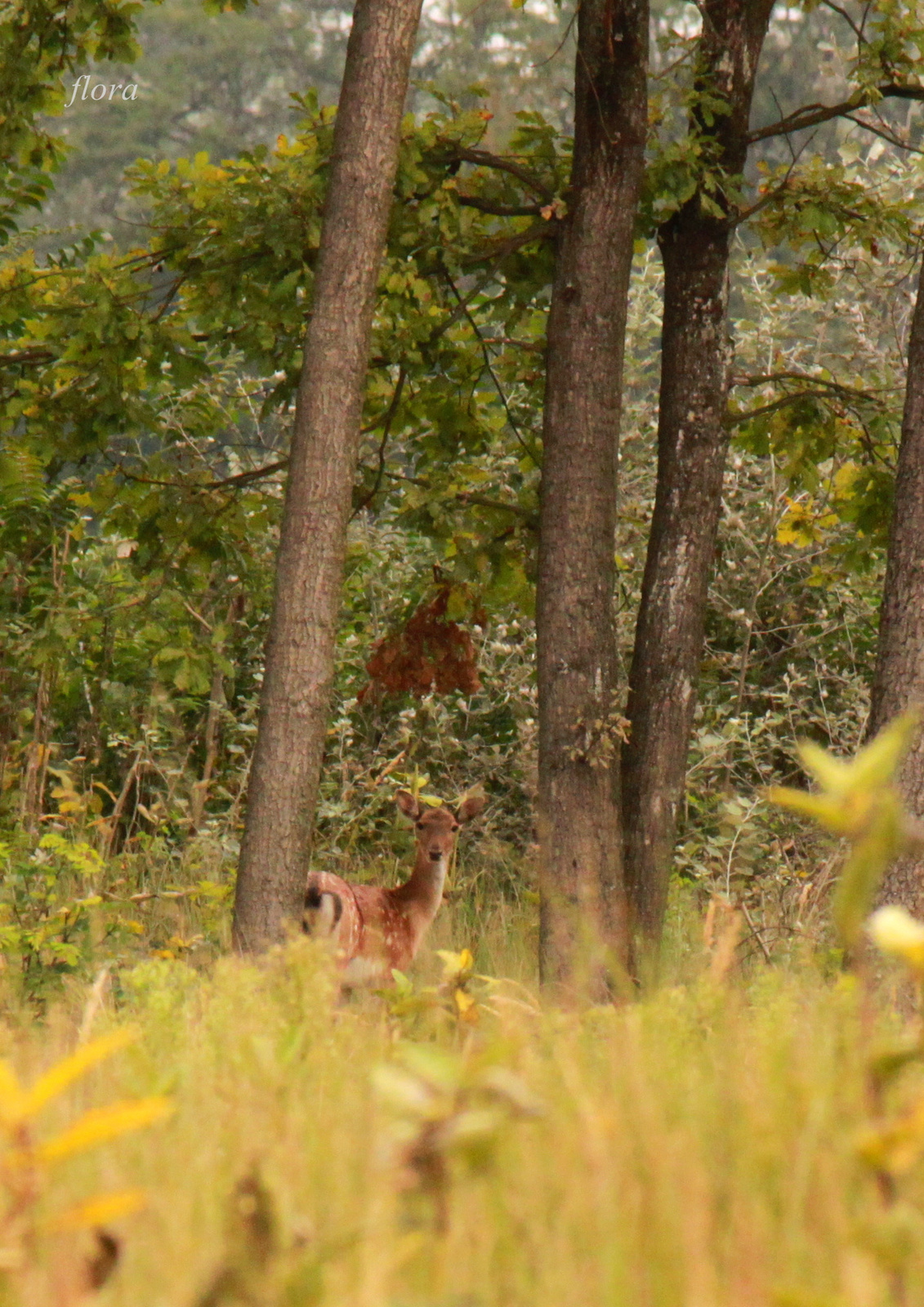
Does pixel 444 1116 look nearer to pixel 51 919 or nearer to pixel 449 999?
pixel 449 999

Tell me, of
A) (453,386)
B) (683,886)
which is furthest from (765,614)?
(453,386)

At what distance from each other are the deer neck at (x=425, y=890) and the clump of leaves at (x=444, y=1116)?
19.6ft

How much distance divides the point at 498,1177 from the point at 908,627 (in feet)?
15.5

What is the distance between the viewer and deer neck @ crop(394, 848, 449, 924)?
7.57m

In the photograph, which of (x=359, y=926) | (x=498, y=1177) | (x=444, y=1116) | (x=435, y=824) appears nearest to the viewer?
(x=444, y=1116)

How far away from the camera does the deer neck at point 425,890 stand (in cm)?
757

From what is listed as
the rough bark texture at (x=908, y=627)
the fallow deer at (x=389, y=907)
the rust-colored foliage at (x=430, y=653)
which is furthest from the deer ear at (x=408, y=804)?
the rough bark texture at (x=908, y=627)

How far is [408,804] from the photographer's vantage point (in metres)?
7.64

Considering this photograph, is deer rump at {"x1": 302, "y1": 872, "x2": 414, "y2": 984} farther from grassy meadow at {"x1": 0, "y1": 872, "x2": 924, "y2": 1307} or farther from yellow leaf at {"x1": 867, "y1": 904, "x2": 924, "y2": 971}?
yellow leaf at {"x1": 867, "y1": 904, "x2": 924, "y2": 971}

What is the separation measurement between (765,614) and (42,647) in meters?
5.50

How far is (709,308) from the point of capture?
734 cm

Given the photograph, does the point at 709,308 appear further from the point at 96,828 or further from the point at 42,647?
the point at 96,828

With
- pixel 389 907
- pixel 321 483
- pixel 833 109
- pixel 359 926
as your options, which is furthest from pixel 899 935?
pixel 833 109
